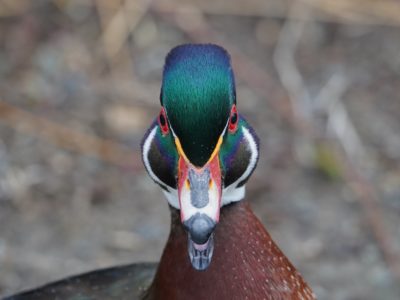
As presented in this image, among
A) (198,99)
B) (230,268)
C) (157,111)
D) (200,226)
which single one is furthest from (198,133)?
(157,111)

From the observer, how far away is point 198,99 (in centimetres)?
204

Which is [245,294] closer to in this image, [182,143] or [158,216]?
[182,143]

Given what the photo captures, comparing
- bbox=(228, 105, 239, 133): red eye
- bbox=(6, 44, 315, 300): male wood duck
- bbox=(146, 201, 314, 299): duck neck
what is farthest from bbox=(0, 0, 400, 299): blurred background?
bbox=(228, 105, 239, 133): red eye

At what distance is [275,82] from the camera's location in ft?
13.9

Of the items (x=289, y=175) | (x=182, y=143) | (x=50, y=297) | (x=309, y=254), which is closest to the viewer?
(x=182, y=143)

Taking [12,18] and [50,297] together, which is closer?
[50,297]

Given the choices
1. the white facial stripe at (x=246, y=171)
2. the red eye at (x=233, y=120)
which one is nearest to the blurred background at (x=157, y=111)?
the white facial stripe at (x=246, y=171)

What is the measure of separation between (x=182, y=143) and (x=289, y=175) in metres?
1.86

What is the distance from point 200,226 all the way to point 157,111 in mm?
2226

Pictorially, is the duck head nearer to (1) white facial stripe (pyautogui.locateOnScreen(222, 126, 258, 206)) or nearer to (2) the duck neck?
(1) white facial stripe (pyautogui.locateOnScreen(222, 126, 258, 206))

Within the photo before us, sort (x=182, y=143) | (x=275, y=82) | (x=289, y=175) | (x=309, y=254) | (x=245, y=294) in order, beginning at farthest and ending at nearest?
(x=275, y=82) → (x=289, y=175) → (x=309, y=254) → (x=245, y=294) → (x=182, y=143)

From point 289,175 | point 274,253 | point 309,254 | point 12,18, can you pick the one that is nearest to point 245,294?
point 274,253

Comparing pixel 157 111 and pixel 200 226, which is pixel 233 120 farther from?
pixel 157 111

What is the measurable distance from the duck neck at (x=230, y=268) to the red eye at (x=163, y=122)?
23 centimetres
